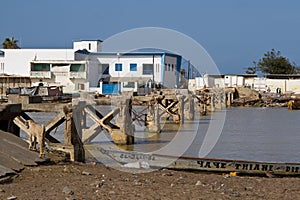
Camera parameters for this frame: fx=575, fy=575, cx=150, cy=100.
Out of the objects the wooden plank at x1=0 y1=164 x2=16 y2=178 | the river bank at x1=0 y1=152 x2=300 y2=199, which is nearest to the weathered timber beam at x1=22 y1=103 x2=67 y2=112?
the river bank at x1=0 y1=152 x2=300 y2=199

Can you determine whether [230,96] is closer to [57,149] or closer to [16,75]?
[16,75]

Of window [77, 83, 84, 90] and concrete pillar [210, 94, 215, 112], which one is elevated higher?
window [77, 83, 84, 90]

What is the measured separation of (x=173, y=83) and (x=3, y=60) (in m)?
22.0

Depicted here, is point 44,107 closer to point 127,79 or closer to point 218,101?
point 218,101

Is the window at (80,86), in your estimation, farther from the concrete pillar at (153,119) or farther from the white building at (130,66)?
the concrete pillar at (153,119)

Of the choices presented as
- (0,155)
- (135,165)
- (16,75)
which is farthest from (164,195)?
(16,75)

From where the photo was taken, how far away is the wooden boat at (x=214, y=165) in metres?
14.1

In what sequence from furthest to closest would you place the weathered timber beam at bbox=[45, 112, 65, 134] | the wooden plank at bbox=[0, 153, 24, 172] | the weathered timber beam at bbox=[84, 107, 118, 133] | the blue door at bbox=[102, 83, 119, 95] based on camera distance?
the blue door at bbox=[102, 83, 119, 95], the weathered timber beam at bbox=[84, 107, 118, 133], the weathered timber beam at bbox=[45, 112, 65, 134], the wooden plank at bbox=[0, 153, 24, 172]

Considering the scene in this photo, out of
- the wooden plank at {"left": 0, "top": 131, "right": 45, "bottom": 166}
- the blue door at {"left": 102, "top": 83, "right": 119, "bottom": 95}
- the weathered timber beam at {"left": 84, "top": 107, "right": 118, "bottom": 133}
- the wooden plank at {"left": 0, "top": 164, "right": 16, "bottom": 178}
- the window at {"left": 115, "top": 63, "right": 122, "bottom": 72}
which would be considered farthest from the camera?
the window at {"left": 115, "top": 63, "right": 122, "bottom": 72}

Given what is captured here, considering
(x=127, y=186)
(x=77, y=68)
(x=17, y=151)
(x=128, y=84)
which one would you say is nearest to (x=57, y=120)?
(x=17, y=151)

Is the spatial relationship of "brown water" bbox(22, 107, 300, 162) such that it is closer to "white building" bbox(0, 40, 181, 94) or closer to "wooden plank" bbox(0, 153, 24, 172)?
"wooden plank" bbox(0, 153, 24, 172)

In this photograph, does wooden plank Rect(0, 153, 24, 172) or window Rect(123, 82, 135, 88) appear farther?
window Rect(123, 82, 135, 88)

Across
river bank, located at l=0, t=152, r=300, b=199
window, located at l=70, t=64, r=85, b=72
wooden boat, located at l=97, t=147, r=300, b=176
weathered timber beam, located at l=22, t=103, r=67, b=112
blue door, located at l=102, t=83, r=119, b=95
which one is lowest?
wooden boat, located at l=97, t=147, r=300, b=176

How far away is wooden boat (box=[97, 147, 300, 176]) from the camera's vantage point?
14.1 m
